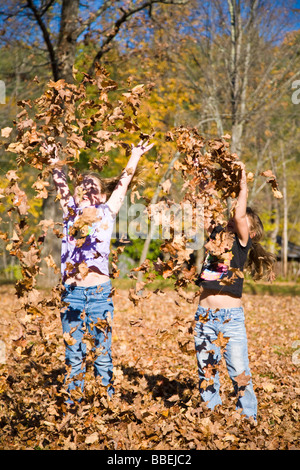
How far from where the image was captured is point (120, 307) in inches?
405

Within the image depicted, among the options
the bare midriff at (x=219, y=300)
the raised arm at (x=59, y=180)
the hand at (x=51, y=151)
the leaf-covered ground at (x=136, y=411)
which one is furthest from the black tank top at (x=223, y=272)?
the hand at (x=51, y=151)

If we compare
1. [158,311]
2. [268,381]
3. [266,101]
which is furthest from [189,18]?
[268,381]

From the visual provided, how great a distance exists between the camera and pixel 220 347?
3238 millimetres

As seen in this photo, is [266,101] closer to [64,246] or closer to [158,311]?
[158,311]

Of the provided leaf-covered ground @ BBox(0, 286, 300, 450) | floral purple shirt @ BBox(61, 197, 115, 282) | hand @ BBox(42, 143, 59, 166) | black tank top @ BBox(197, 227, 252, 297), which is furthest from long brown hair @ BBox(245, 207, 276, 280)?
hand @ BBox(42, 143, 59, 166)

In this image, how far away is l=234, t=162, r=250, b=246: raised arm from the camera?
9.78 ft

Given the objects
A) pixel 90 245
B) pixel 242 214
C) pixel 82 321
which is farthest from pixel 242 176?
pixel 82 321

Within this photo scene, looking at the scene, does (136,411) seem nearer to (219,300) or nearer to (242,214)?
(219,300)

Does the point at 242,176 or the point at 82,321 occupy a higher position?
the point at 242,176

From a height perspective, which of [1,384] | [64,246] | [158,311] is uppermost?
[64,246]

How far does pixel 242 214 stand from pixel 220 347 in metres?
1.01

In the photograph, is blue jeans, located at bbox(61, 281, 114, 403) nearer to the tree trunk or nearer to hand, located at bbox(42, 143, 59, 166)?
hand, located at bbox(42, 143, 59, 166)

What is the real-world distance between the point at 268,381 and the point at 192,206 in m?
2.56

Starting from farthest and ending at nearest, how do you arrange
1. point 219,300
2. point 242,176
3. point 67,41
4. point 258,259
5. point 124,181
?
1. point 67,41
2. point 258,259
3. point 124,181
4. point 219,300
5. point 242,176
